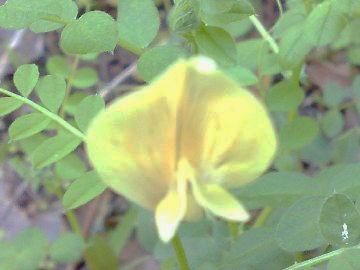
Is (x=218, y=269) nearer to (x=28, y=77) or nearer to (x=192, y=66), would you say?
(x=28, y=77)

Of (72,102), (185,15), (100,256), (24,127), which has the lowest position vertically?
(100,256)

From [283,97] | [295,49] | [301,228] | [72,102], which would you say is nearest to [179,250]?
[301,228]

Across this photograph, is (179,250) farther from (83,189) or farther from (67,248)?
(67,248)

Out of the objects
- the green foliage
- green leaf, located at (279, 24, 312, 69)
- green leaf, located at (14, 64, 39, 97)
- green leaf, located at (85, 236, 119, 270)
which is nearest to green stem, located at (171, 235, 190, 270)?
the green foliage

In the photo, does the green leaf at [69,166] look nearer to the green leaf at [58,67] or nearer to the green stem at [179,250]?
the green leaf at [58,67]

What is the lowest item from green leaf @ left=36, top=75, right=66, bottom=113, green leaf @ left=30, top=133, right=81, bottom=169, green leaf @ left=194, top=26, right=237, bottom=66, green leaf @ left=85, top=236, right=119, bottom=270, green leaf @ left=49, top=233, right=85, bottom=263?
green leaf @ left=85, top=236, right=119, bottom=270

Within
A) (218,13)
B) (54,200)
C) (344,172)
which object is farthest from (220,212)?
(54,200)

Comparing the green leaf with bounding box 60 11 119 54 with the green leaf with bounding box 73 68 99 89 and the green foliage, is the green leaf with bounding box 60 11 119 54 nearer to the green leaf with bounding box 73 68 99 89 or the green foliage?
the green foliage
